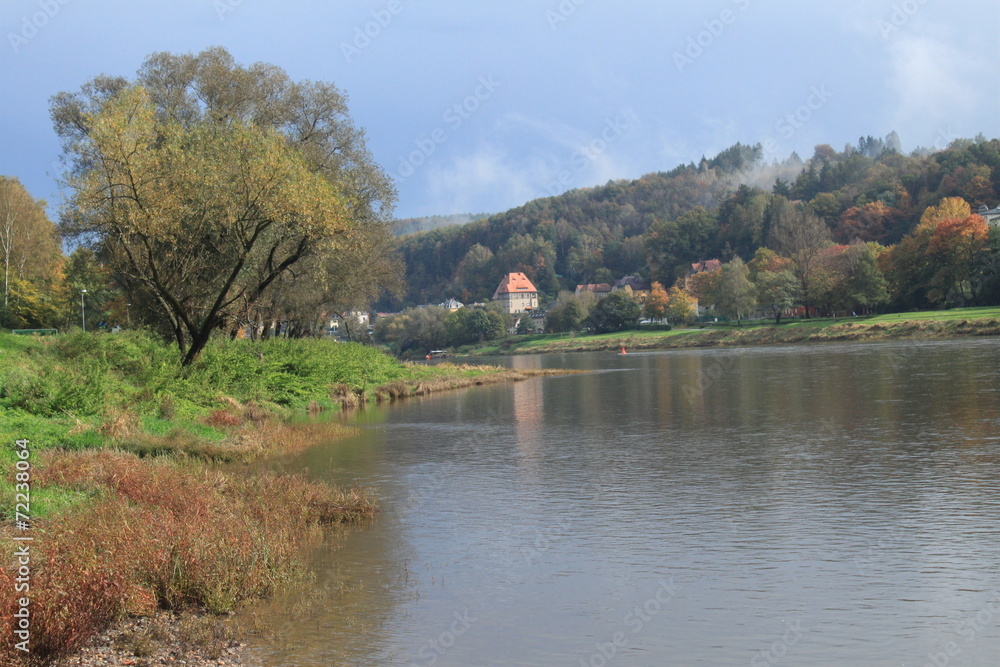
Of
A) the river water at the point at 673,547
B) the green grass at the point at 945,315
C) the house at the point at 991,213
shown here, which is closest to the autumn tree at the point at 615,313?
the green grass at the point at 945,315

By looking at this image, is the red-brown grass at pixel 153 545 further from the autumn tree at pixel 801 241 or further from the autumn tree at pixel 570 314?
the autumn tree at pixel 570 314

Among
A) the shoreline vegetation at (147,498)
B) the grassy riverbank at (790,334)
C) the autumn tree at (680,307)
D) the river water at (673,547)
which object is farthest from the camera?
the autumn tree at (680,307)

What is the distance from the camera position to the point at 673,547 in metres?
13.1

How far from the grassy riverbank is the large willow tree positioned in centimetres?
5909

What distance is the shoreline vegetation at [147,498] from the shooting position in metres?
9.01

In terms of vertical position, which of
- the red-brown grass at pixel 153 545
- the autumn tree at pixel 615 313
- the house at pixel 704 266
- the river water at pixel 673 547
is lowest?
the river water at pixel 673 547

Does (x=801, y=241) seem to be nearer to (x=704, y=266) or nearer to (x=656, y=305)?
(x=656, y=305)

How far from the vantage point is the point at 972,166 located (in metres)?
132

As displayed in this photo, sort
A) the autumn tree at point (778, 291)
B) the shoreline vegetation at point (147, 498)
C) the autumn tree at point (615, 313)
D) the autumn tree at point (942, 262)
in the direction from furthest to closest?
1. the autumn tree at point (615, 313)
2. the autumn tree at point (778, 291)
3. the autumn tree at point (942, 262)
4. the shoreline vegetation at point (147, 498)

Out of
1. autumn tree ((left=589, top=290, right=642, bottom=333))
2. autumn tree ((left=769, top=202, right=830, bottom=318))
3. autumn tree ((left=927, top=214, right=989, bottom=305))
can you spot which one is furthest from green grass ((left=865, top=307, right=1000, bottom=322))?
autumn tree ((left=589, top=290, right=642, bottom=333))

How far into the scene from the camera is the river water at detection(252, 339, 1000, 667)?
941 cm

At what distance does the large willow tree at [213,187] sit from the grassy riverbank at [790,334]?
194ft

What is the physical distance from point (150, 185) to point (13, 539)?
66.2ft

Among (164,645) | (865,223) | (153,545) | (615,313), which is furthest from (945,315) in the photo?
(164,645)
